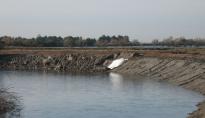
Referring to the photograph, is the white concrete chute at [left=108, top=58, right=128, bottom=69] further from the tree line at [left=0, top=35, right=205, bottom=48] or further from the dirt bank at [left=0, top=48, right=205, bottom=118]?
the tree line at [left=0, top=35, right=205, bottom=48]

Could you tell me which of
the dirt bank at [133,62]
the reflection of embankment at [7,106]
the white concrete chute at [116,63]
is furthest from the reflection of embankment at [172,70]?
the reflection of embankment at [7,106]

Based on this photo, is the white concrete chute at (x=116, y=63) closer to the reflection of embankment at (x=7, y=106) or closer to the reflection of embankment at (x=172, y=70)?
the reflection of embankment at (x=172, y=70)

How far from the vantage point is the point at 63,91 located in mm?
51688

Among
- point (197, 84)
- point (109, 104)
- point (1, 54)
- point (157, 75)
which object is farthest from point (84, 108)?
point (1, 54)

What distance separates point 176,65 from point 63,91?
2015cm

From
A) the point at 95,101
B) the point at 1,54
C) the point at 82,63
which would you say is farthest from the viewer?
the point at 1,54

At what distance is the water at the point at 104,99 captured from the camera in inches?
1465

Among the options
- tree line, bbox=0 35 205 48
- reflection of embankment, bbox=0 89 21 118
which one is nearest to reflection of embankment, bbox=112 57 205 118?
reflection of embankment, bbox=0 89 21 118

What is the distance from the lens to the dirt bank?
2317 inches

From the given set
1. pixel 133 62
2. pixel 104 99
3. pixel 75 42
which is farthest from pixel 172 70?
pixel 75 42

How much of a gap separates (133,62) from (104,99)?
119 feet

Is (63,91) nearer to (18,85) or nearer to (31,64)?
(18,85)

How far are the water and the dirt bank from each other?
3.03m

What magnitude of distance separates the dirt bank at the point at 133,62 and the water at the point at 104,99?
9.93 ft
